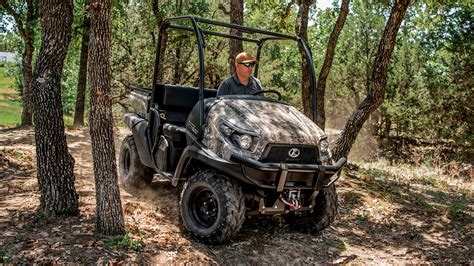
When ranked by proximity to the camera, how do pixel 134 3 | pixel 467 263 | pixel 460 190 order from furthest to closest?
pixel 134 3 < pixel 460 190 < pixel 467 263

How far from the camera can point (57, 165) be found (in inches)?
208

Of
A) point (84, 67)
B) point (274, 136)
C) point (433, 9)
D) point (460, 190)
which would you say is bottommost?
point (460, 190)

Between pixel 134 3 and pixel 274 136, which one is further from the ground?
pixel 134 3

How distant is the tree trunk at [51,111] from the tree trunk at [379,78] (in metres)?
5.44

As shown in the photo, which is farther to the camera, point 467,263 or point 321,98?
point 321,98

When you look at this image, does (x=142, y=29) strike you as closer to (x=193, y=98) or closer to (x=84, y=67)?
(x=84, y=67)

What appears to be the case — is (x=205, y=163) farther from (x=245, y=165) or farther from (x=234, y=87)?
(x=234, y=87)

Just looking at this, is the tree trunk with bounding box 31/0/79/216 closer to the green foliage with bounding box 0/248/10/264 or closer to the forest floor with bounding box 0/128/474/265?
the forest floor with bounding box 0/128/474/265

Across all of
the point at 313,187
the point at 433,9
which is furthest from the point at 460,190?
the point at 313,187

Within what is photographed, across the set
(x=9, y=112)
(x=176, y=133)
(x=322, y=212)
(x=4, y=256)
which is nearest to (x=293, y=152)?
(x=322, y=212)

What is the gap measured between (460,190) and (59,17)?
8827 mm

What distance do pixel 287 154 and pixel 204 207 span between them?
3.82 feet

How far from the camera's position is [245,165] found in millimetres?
4590

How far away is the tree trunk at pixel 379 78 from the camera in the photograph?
8.47 m
